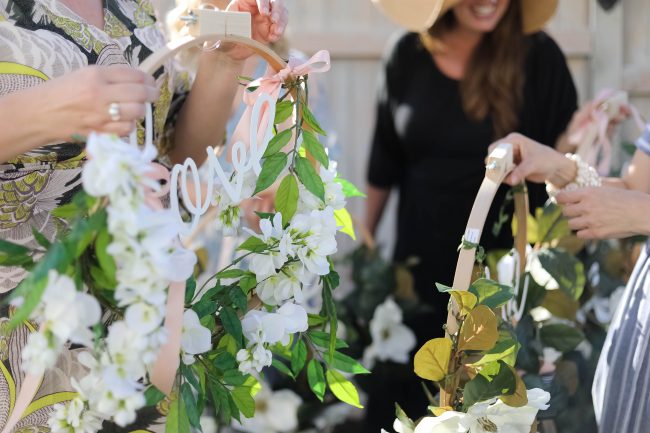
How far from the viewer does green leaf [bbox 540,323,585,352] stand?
1574 millimetres

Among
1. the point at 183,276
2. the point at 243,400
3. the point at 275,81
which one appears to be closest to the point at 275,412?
the point at 243,400

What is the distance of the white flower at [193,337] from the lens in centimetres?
102

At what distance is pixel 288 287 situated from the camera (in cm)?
112

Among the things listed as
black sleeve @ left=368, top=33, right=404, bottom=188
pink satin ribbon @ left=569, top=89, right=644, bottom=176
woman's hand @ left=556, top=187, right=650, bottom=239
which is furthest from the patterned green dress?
black sleeve @ left=368, top=33, right=404, bottom=188

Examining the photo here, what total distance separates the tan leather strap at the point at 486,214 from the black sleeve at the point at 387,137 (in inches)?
38.8

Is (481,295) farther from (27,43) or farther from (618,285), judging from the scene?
(618,285)

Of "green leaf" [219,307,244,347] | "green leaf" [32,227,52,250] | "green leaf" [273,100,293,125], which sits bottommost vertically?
"green leaf" [219,307,244,347]

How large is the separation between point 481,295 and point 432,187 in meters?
1.11

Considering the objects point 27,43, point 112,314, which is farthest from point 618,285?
point 27,43

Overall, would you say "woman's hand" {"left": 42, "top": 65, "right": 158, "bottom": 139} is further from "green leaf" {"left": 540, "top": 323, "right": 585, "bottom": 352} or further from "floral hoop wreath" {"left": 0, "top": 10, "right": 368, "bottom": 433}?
"green leaf" {"left": 540, "top": 323, "right": 585, "bottom": 352}

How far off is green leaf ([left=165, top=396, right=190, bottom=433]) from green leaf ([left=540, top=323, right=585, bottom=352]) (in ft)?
2.68

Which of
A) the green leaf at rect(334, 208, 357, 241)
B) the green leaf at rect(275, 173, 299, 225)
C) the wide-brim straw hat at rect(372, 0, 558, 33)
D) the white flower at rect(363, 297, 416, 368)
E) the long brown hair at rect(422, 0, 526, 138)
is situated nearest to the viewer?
the green leaf at rect(275, 173, 299, 225)

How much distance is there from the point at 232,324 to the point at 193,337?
0.08 m

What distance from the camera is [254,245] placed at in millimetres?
1106
